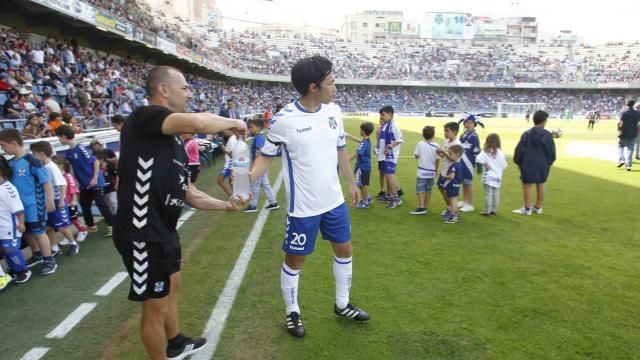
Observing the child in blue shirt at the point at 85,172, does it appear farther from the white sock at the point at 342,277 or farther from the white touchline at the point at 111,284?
the white sock at the point at 342,277

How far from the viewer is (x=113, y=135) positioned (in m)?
9.37

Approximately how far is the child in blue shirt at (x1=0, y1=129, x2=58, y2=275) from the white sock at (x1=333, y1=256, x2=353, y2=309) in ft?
12.5

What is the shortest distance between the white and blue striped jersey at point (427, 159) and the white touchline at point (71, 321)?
229 inches

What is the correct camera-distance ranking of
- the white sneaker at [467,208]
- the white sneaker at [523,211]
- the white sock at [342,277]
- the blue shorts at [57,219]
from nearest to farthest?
1. the white sock at [342,277]
2. the blue shorts at [57,219]
3. the white sneaker at [523,211]
4. the white sneaker at [467,208]

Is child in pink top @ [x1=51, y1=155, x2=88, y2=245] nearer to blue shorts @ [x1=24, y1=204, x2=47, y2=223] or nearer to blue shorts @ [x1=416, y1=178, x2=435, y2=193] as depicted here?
blue shorts @ [x1=24, y1=204, x2=47, y2=223]

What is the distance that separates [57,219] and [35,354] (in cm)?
273

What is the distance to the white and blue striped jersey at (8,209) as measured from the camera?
→ 4.80 metres

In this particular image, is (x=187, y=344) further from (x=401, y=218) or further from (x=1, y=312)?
(x=401, y=218)

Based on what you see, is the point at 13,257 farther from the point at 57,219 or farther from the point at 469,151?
the point at 469,151

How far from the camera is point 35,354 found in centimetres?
358

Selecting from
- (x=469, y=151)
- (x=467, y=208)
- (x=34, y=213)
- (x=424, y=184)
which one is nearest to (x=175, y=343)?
(x=34, y=213)

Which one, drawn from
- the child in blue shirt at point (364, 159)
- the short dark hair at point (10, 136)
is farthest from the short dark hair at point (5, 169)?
the child in blue shirt at point (364, 159)

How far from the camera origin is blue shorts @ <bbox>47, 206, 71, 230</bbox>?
5.80 meters

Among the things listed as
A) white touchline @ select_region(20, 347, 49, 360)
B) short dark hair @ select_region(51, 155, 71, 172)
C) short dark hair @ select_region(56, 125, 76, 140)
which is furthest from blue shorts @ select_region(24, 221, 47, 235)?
white touchline @ select_region(20, 347, 49, 360)
